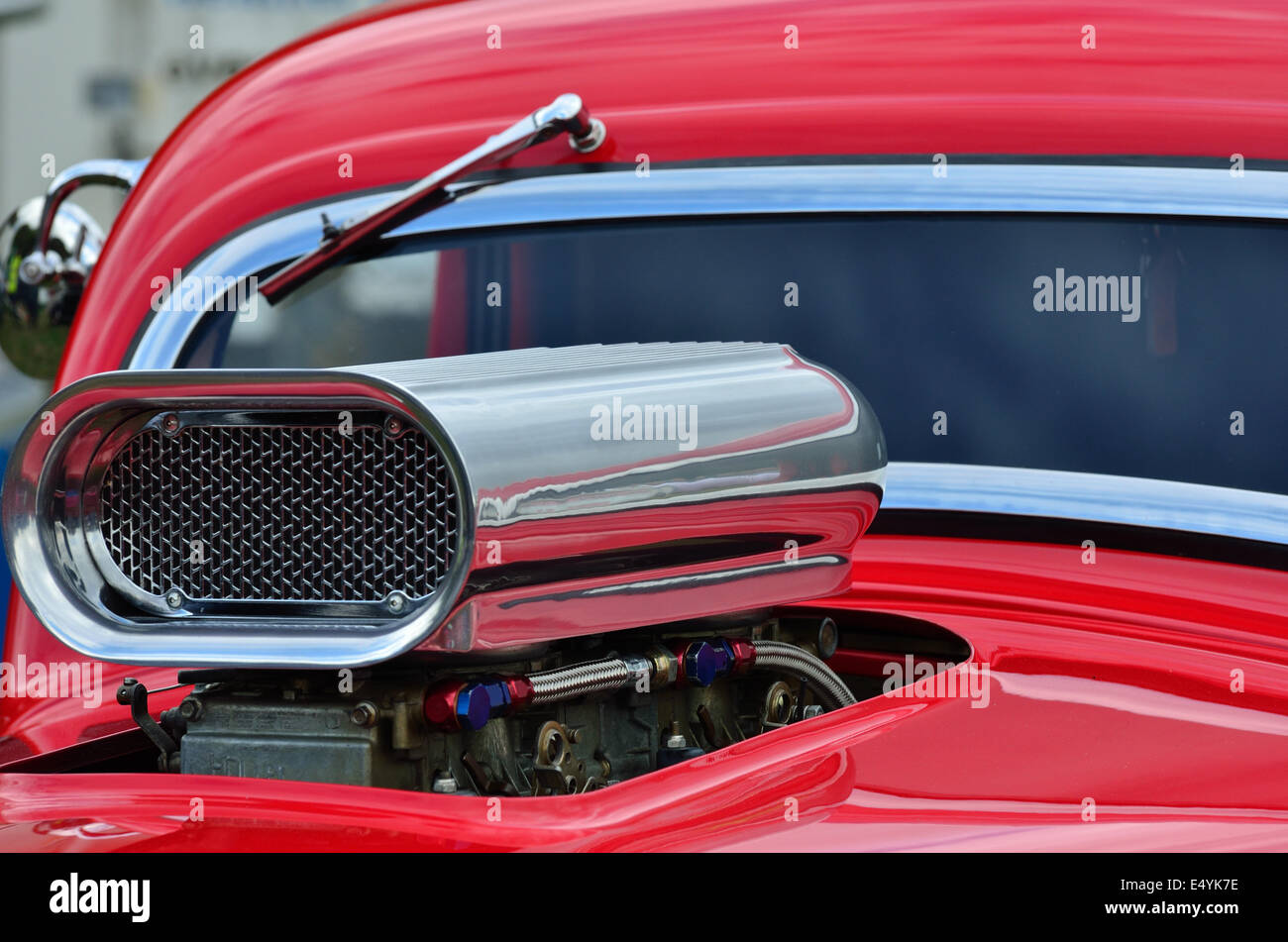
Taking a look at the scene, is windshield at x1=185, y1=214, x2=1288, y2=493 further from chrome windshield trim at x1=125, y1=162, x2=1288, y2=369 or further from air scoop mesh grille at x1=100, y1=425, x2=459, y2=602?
air scoop mesh grille at x1=100, y1=425, x2=459, y2=602

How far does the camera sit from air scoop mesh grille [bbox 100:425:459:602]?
1721mm

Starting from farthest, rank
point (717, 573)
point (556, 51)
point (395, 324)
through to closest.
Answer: point (395, 324)
point (556, 51)
point (717, 573)

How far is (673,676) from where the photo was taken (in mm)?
2055

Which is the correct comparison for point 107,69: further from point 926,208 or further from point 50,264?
point 926,208

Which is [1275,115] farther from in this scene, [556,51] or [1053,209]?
[556,51]

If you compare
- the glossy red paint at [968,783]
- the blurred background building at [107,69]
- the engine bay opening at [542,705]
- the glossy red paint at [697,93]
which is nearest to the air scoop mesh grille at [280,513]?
the engine bay opening at [542,705]

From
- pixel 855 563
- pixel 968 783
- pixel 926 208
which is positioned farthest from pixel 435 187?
pixel 968 783

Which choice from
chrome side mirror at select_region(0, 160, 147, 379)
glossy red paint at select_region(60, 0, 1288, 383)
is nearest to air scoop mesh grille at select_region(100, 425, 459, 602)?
glossy red paint at select_region(60, 0, 1288, 383)

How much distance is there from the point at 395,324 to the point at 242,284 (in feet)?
0.96

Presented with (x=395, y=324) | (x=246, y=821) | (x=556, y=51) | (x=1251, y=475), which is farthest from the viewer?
(x=395, y=324)

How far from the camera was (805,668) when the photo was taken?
7.20 ft

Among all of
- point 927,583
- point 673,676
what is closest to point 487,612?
point 673,676

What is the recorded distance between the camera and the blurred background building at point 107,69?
11750 mm

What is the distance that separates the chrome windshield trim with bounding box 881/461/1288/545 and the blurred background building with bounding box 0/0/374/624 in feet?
32.6
